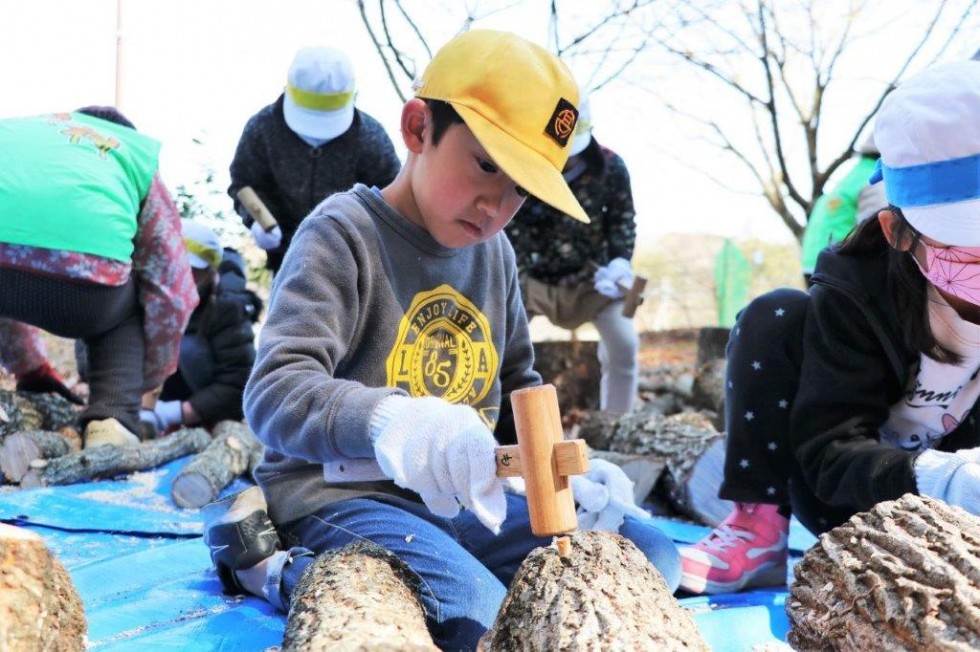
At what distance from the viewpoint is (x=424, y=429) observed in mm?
1495

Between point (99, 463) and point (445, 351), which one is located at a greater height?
point (445, 351)

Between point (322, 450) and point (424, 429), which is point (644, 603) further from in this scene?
point (322, 450)

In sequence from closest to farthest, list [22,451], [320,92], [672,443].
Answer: [22,451] → [672,443] → [320,92]

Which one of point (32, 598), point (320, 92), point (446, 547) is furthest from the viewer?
point (320, 92)

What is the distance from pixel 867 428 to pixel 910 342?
21 cm

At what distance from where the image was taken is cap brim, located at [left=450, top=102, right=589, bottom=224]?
1.78 m

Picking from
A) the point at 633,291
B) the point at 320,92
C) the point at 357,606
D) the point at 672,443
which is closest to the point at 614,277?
the point at 633,291

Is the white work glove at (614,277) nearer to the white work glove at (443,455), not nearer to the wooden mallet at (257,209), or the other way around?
the wooden mallet at (257,209)

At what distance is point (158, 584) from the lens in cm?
226

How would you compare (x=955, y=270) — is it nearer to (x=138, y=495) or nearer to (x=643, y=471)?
(x=643, y=471)

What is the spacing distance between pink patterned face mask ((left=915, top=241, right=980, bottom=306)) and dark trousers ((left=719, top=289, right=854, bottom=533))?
0.36m

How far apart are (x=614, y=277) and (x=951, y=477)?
337cm

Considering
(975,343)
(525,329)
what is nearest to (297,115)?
(525,329)

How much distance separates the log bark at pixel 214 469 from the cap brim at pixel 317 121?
1.50 m
